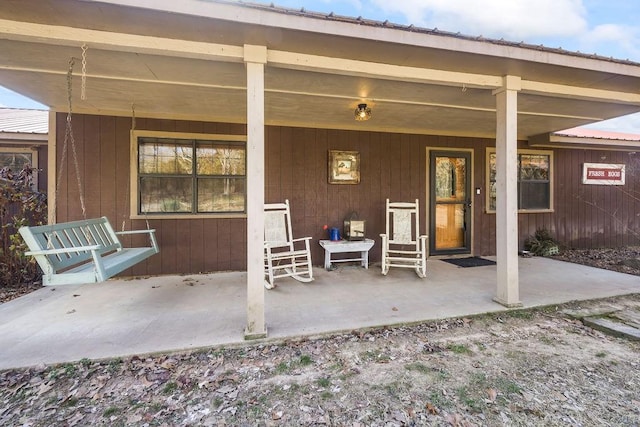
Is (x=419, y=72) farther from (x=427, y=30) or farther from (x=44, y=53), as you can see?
(x=44, y=53)

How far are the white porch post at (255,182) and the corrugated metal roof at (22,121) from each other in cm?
381

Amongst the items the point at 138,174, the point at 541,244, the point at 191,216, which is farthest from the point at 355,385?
the point at 541,244

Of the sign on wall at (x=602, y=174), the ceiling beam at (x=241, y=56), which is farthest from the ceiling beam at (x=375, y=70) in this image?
the sign on wall at (x=602, y=174)

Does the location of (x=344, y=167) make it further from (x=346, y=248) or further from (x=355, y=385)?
(x=355, y=385)

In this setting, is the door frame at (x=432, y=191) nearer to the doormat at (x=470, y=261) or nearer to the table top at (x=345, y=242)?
the doormat at (x=470, y=261)

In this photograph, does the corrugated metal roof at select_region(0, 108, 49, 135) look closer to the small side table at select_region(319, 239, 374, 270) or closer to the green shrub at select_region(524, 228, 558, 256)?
the small side table at select_region(319, 239, 374, 270)

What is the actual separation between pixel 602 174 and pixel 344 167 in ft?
18.4

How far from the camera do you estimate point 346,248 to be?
441 centimetres

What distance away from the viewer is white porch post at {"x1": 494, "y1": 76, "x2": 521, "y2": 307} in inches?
116

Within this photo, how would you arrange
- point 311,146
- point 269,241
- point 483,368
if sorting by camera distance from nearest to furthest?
point 483,368, point 269,241, point 311,146

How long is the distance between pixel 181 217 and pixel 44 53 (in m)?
2.28

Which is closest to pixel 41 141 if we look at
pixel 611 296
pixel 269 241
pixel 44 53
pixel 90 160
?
pixel 90 160

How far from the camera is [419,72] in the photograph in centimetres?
278

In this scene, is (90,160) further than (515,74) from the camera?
Yes
